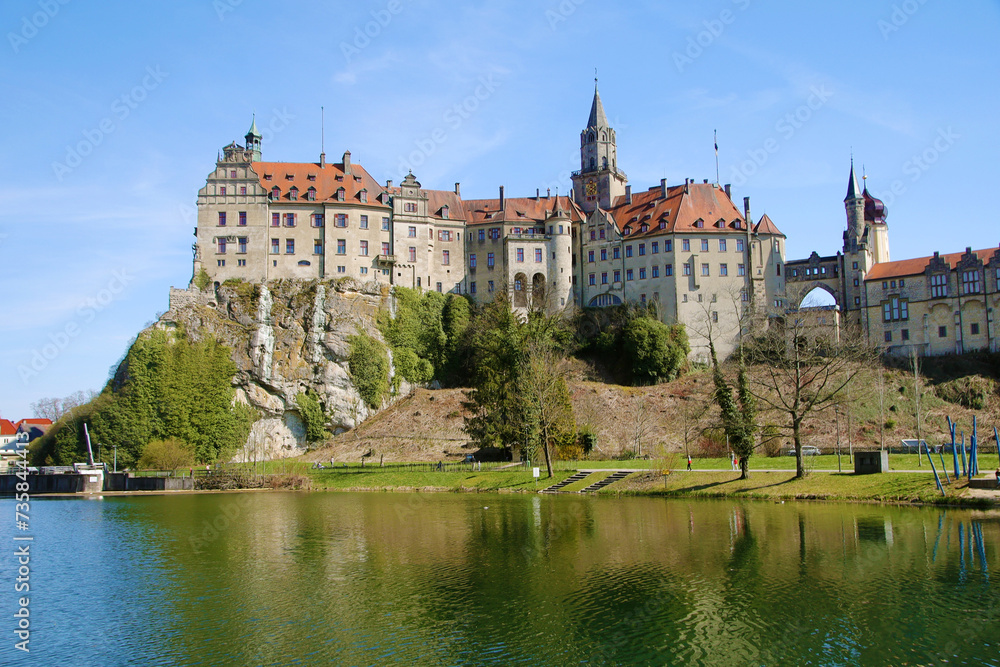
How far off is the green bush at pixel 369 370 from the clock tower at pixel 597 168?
2862 cm

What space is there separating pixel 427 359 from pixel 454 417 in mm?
10129

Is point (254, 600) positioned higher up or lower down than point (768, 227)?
lower down

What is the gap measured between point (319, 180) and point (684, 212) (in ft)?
113

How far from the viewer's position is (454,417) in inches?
2432

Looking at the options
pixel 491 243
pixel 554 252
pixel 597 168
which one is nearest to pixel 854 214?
pixel 597 168

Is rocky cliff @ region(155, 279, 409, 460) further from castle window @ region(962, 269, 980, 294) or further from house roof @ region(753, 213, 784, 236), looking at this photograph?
castle window @ region(962, 269, 980, 294)

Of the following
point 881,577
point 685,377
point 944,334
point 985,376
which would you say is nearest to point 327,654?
point 881,577

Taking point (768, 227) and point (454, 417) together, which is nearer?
point (454, 417)

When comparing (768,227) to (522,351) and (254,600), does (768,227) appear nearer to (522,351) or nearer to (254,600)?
(522,351)

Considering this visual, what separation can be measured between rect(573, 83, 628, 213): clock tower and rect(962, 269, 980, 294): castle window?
33008 millimetres

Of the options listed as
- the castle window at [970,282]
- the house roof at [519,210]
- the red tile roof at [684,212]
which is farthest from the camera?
the house roof at [519,210]

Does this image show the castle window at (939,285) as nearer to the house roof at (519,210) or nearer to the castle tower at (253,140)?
the house roof at (519,210)

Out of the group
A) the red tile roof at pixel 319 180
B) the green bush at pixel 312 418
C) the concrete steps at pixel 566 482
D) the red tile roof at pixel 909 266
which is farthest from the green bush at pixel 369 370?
the red tile roof at pixel 909 266

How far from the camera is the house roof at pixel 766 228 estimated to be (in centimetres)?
7319
